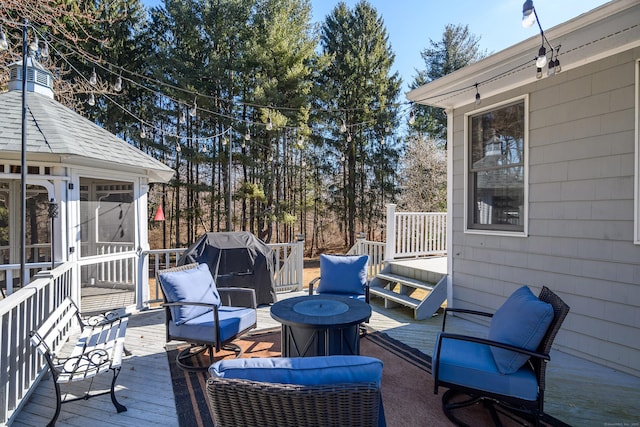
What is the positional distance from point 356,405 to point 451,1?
7132 mm

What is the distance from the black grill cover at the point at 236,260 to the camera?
4.70 metres

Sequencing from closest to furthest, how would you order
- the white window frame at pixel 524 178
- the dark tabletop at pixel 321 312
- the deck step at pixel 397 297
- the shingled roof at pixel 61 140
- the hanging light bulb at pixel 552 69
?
1. the dark tabletop at pixel 321 312
2. the hanging light bulb at pixel 552 69
3. the shingled roof at pixel 61 140
4. the white window frame at pixel 524 178
5. the deck step at pixel 397 297

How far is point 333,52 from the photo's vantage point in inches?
565

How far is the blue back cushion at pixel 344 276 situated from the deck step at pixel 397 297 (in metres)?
1.07

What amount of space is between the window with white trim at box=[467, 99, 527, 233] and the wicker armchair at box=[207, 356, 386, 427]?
367 centimetres

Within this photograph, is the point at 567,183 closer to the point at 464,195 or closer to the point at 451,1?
the point at 464,195

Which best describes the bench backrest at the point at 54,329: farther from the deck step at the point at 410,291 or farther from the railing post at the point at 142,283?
the deck step at the point at 410,291

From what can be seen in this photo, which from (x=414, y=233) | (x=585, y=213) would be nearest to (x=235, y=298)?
(x=414, y=233)

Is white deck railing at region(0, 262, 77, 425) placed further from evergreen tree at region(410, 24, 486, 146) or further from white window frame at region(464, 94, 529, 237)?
evergreen tree at region(410, 24, 486, 146)

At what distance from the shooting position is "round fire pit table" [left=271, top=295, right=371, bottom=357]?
2676 millimetres

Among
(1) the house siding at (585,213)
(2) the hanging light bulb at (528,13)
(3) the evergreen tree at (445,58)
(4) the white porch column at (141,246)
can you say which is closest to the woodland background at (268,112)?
(3) the evergreen tree at (445,58)

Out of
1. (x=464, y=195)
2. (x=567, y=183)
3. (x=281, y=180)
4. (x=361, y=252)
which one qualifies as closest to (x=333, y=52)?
(x=281, y=180)

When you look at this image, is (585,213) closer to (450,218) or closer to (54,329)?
(450,218)

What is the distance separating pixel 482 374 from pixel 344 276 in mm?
2214
